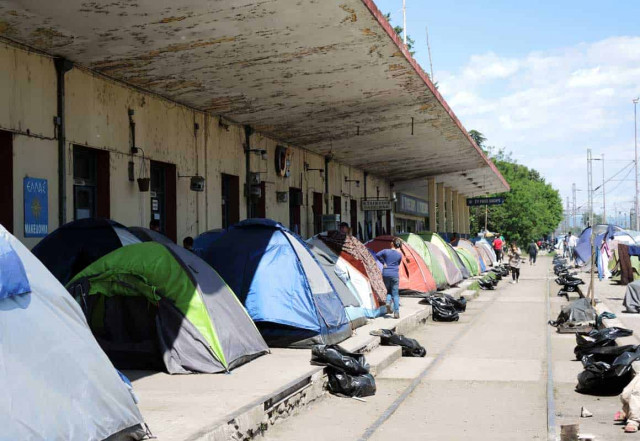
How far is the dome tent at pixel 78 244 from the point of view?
36.9ft

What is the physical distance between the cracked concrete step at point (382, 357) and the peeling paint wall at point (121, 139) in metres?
5.25

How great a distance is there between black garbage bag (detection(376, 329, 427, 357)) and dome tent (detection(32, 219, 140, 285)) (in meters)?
4.33

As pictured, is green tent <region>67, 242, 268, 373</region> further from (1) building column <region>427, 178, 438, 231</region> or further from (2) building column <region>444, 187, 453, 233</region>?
(2) building column <region>444, 187, 453, 233</region>

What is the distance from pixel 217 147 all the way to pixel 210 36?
6084mm

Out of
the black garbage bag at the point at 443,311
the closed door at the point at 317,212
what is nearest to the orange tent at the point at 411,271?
the black garbage bag at the point at 443,311

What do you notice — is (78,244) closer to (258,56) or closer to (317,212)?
(258,56)

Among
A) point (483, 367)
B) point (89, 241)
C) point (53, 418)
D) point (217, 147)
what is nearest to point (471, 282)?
point (217, 147)

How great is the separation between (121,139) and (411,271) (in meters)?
9.90

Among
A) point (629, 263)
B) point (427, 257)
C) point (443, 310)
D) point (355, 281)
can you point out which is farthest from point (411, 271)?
point (629, 263)

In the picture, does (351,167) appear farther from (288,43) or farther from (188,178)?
(288,43)

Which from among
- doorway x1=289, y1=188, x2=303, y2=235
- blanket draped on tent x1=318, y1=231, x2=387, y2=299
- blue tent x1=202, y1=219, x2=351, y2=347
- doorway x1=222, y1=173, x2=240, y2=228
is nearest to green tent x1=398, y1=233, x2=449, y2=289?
doorway x1=289, y1=188, x2=303, y2=235

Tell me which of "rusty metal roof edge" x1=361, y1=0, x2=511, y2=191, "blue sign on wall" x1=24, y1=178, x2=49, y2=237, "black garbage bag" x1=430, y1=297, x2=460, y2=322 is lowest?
"black garbage bag" x1=430, y1=297, x2=460, y2=322

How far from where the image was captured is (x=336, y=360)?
972 cm

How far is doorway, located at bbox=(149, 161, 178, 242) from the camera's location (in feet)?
53.2
